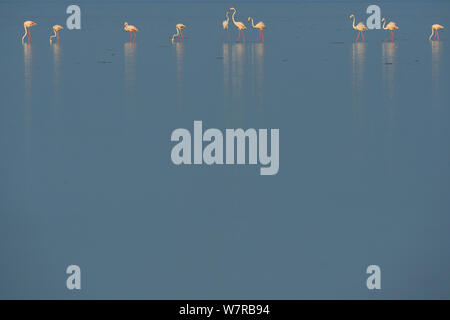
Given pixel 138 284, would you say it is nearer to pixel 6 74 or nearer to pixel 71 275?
pixel 71 275

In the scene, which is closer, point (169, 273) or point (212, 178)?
point (169, 273)

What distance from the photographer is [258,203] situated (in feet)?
22.7

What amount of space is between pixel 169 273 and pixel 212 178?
6.86ft

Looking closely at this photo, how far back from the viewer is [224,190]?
7.23 m

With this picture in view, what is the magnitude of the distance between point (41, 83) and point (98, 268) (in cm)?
783

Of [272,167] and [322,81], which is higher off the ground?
[322,81]

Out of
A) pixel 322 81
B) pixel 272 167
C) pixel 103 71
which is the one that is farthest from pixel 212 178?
pixel 103 71

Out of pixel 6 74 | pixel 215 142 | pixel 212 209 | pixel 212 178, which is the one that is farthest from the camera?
pixel 6 74

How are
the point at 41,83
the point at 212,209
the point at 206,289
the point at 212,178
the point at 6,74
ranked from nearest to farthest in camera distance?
the point at 206,289, the point at 212,209, the point at 212,178, the point at 41,83, the point at 6,74

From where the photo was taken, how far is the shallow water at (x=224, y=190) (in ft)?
18.2

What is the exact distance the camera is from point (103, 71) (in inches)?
577

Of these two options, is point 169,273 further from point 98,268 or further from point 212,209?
point 212,209

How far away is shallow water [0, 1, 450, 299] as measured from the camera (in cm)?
556

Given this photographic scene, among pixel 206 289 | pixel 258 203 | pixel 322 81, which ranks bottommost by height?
pixel 206 289
